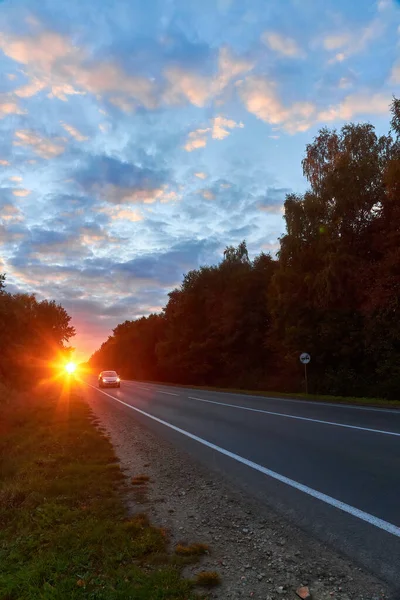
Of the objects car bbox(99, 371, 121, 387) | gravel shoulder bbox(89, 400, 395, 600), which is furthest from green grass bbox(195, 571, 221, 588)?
car bbox(99, 371, 121, 387)

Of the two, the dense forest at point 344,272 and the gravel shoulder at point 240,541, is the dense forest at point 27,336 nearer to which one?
the dense forest at point 344,272

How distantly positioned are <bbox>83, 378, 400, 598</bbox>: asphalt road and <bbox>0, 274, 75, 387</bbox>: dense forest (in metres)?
23.8

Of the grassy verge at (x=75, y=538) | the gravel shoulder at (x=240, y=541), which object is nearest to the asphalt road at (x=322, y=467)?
the gravel shoulder at (x=240, y=541)

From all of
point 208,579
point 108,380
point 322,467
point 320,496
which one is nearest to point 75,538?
point 208,579

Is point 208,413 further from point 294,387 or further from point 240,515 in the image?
point 294,387

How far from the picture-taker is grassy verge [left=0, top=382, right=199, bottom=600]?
12.6ft

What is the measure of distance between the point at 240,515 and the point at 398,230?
22.2 m

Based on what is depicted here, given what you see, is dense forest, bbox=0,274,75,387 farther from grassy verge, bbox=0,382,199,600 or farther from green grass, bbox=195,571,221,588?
green grass, bbox=195,571,221,588

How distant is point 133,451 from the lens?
34.9 feet

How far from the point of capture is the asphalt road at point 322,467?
15.9 feet

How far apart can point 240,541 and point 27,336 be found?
41.3 m

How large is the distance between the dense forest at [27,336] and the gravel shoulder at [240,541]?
27.5 meters

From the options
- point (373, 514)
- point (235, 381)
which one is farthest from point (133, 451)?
point (235, 381)

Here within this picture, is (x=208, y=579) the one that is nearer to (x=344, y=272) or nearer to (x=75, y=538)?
(x=75, y=538)
